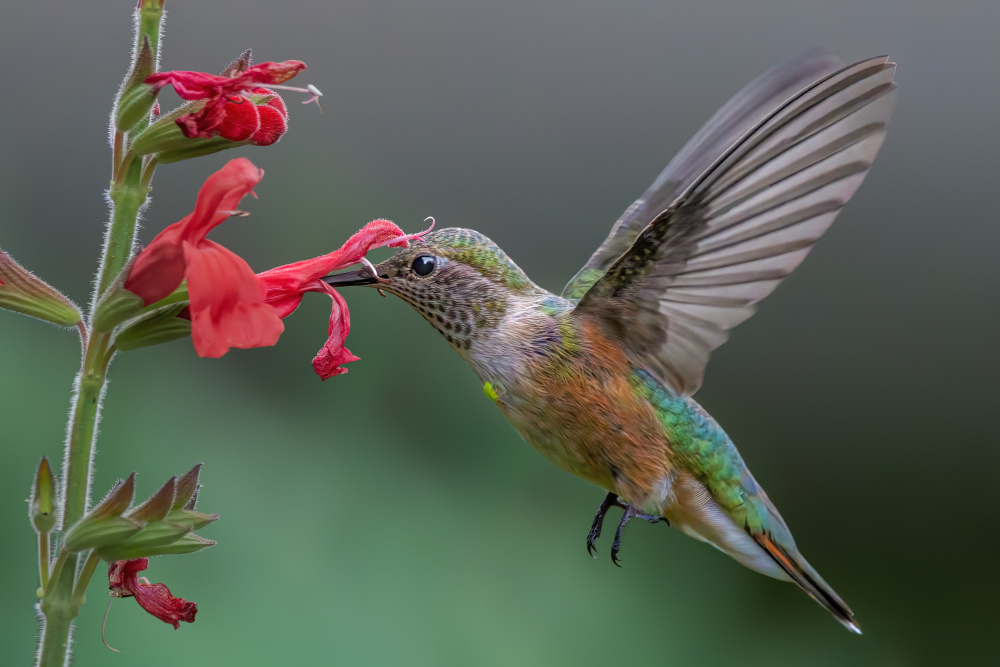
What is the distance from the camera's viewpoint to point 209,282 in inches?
31.6

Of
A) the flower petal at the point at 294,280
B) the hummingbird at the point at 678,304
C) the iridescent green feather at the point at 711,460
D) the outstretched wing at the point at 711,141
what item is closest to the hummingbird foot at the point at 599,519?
the hummingbird at the point at 678,304

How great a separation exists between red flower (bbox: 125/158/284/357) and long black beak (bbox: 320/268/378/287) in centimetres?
31

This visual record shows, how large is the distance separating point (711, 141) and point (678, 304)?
15.2 inches

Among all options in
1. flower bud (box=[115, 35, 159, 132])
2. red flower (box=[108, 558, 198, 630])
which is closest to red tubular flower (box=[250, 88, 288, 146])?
flower bud (box=[115, 35, 159, 132])

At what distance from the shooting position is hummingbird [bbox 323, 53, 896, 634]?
110cm

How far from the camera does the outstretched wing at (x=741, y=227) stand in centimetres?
105

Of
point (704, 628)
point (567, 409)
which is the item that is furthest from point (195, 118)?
point (704, 628)

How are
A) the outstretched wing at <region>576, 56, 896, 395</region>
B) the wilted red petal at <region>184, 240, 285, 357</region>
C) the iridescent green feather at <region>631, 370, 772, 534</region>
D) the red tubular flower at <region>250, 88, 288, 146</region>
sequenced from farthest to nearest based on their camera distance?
the iridescent green feather at <region>631, 370, 772, 534</region> → the outstretched wing at <region>576, 56, 896, 395</region> → the red tubular flower at <region>250, 88, 288, 146</region> → the wilted red petal at <region>184, 240, 285, 357</region>

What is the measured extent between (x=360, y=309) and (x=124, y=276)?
1968 millimetres

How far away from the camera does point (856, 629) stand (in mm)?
1449

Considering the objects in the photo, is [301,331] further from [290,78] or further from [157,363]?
[290,78]

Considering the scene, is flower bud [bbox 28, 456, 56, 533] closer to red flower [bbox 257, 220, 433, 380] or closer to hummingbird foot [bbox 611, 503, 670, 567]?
red flower [bbox 257, 220, 433, 380]

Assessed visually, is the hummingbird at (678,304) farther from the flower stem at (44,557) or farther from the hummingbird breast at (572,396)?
the flower stem at (44,557)

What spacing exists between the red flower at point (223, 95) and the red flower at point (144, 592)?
470 mm
